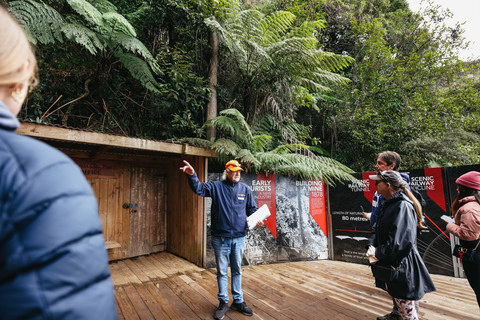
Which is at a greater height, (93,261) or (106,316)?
(93,261)

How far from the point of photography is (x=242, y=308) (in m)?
3.22

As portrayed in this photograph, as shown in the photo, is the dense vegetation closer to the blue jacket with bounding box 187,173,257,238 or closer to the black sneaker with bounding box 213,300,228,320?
the blue jacket with bounding box 187,173,257,238

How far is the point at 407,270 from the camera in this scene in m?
2.18

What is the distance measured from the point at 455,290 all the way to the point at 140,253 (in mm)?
6358

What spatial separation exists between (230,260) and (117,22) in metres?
4.58

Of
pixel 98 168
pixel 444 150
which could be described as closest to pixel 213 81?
pixel 98 168

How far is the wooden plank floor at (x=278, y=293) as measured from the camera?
10.6ft

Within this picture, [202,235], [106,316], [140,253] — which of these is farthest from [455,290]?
[140,253]

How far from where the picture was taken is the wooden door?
5809 mm

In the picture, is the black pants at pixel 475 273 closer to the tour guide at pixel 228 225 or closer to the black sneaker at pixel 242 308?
the tour guide at pixel 228 225

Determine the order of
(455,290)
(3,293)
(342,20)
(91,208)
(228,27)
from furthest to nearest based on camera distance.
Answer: (342,20) → (228,27) → (455,290) → (91,208) → (3,293)

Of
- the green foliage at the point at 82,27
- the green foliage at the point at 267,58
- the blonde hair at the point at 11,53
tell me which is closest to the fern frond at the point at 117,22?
the green foliage at the point at 82,27

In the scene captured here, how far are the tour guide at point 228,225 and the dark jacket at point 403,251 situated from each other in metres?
1.68

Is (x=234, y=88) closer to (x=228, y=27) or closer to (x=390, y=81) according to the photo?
(x=228, y=27)
